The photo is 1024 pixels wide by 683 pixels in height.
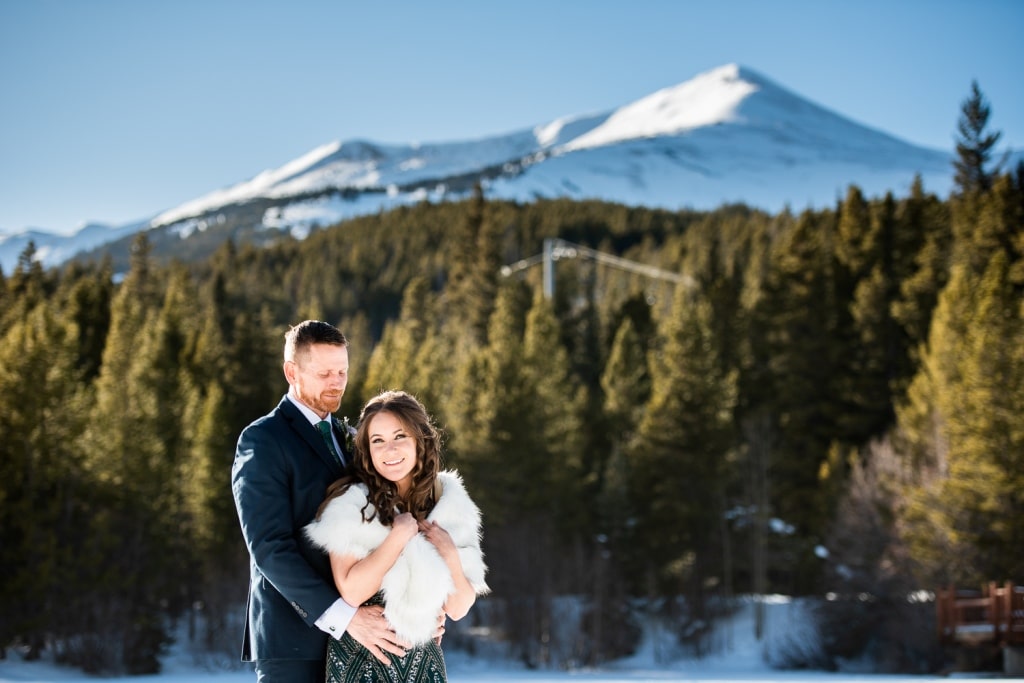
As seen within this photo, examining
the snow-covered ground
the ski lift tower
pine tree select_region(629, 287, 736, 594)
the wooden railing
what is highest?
the ski lift tower

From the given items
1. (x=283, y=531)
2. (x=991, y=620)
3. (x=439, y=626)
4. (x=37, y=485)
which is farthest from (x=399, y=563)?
(x=37, y=485)

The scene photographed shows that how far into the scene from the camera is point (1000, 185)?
47125 millimetres

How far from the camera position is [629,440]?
154 ft

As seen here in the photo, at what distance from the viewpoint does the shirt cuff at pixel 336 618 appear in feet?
12.2

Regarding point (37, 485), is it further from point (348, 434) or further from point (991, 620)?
point (348, 434)

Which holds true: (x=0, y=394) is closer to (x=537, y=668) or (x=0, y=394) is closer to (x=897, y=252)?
(x=537, y=668)

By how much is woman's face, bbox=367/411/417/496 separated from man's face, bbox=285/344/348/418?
284 millimetres

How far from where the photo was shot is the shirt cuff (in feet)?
12.2

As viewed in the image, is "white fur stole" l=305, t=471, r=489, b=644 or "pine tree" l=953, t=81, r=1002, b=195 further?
"pine tree" l=953, t=81, r=1002, b=195

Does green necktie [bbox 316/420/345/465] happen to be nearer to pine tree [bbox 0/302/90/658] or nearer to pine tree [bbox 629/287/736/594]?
pine tree [bbox 0/302/90/658]

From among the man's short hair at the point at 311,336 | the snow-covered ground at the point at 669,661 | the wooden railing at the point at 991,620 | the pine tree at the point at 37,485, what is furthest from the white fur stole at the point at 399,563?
the pine tree at the point at 37,485

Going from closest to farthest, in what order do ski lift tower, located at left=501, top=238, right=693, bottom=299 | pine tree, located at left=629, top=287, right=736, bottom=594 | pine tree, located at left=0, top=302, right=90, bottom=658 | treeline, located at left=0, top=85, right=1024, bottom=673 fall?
pine tree, located at left=0, top=302, right=90, bottom=658 < treeline, located at left=0, top=85, right=1024, bottom=673 < pine tree, located at left=629, top=287, right=736, bottom=594 < ski lift tower, located at left=501, top=238, right=693, bottom=299

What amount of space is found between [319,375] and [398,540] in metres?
0.78

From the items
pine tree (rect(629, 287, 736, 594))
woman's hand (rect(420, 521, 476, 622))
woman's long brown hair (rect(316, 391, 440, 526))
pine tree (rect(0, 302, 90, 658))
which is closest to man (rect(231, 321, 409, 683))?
woman's long brown hair (rect(316, 391, 440, 526))
